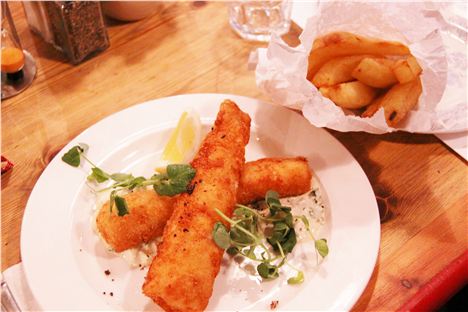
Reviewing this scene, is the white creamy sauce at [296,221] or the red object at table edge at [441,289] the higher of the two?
the red object at table edge at [441,289]

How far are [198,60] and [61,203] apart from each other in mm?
815

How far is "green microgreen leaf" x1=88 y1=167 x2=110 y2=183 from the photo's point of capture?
1.45 m

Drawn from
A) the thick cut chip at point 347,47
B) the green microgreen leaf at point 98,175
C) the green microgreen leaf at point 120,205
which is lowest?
the green microgreen leaf at point 98,175

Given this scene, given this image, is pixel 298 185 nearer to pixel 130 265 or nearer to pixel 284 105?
pixel 284 105

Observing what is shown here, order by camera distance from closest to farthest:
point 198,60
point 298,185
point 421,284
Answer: point 421,284
point 298,185
point 198,60

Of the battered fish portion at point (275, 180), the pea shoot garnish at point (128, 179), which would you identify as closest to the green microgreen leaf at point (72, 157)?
the pea shoot garnish at point (128, 179)

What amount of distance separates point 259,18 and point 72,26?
71cm

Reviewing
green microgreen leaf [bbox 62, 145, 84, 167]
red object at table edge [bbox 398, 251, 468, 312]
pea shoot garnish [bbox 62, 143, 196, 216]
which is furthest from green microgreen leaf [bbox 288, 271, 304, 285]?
green microgreen leaf [bbox 62, 145, 84, 167]

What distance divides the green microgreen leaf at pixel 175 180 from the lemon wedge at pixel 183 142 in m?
0.13

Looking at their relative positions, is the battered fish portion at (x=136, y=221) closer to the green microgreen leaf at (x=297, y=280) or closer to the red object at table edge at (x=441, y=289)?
the green microgreen leaf at (x=297, y=280)

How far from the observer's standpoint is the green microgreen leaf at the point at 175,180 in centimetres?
132

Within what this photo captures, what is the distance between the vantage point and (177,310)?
1.13 metres

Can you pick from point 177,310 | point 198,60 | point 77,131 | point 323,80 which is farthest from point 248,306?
point 198,60

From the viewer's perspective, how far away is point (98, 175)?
1.45 m
